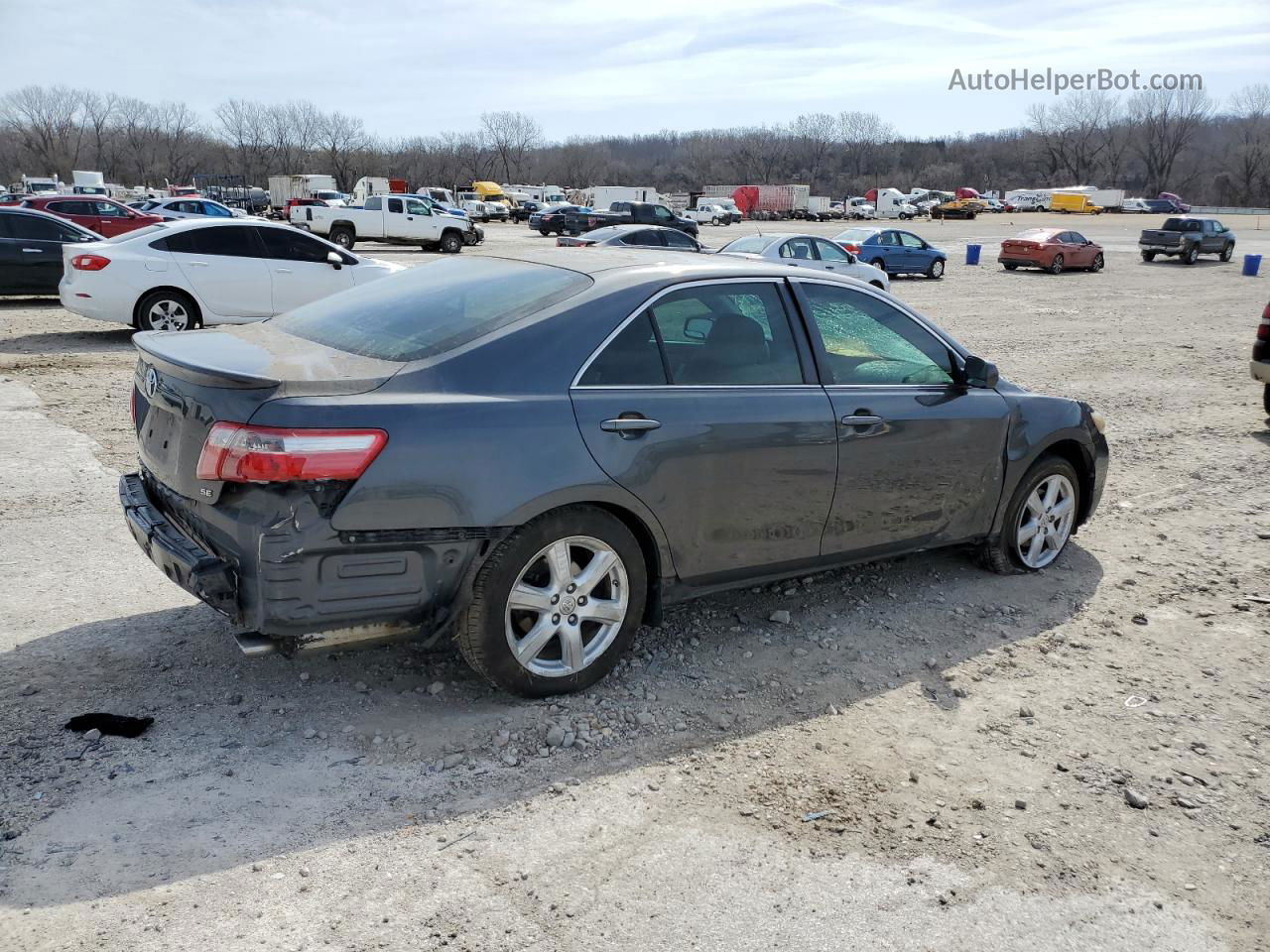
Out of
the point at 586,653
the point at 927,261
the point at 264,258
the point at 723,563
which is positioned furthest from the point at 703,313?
the point at 927,261

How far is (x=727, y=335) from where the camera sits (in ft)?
14.1

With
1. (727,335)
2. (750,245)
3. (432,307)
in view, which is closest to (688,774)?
(727,335)

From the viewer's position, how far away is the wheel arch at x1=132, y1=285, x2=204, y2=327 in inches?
473

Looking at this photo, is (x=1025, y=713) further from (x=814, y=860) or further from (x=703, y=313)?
(x=703, y=313)

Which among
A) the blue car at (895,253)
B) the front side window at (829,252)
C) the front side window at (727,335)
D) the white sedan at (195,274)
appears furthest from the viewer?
the blue car at (895,253)

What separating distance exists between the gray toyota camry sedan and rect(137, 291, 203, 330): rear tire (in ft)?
28.1

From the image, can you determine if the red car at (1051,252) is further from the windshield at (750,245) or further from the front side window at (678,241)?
the windshield at (750,245)

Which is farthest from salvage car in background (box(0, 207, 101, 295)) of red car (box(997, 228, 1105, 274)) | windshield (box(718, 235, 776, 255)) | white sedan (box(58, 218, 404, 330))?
red car (box(997, 228, 1105, 274))

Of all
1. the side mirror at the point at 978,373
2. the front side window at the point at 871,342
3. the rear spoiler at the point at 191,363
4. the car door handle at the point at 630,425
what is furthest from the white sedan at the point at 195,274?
the car door handle at the point at 630,425

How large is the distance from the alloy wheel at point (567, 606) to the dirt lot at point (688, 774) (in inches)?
7.6

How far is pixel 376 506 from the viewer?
11.0 ft

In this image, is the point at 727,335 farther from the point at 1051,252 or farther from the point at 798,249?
the point at 1051,252

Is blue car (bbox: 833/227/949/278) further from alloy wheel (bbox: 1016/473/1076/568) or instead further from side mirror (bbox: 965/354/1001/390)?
side mirror (bbox: 965/354/1001/390)

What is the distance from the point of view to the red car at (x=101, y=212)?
2406 cm
